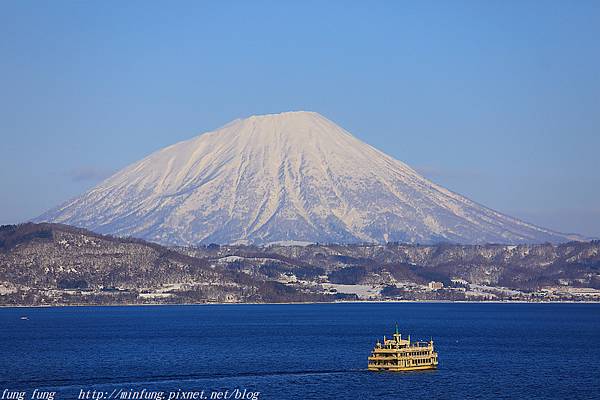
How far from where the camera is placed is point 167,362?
136 m

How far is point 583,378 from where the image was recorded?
12200 cm

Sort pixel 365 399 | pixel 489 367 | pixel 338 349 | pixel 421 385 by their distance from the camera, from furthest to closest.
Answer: pixel 338 349, pixel 489 367, pixel 421 385, pixel 365 399

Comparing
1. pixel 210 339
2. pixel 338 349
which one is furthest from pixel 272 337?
pixel 338 349

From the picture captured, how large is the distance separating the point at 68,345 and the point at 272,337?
30.2 metres

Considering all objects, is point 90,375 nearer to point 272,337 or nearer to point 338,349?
point 338,349

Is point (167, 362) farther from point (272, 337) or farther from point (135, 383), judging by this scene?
point (272, 337)

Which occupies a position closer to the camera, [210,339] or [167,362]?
[167,362]

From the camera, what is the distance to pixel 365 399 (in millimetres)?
105625

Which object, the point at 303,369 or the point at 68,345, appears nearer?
the point at 303,369

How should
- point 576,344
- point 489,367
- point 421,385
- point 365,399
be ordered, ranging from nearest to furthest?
1. point 365,399
2. point 421,385
3. point 489,367
4. point 576,344

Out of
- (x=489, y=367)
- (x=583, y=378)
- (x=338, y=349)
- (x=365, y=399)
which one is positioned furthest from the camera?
(x=338, y=349)

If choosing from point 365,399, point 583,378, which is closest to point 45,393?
point 365,399

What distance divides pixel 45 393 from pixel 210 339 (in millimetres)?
65166

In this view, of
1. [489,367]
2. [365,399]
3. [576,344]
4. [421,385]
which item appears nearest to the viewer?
[365,399]
